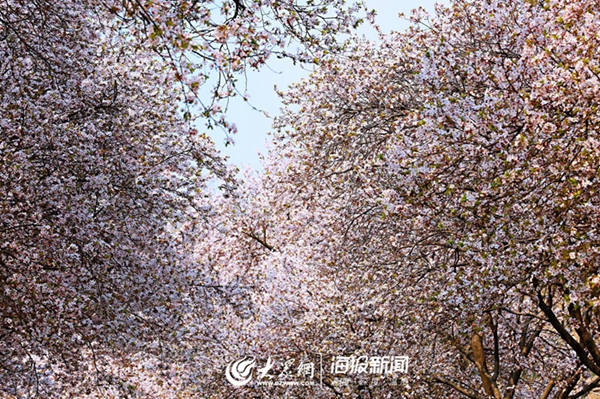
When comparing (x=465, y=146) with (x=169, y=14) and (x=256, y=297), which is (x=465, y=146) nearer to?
(x=169, y=14)

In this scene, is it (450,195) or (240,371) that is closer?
(450,195)

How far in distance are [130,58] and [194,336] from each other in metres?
5.23

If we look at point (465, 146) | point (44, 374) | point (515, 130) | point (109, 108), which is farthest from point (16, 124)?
point (515, 130)

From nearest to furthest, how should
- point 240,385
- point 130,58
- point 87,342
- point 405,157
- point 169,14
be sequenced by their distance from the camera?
1. point 169,14
2. point 405,157
3. point 87,342
4. point 130,58
5. point 240,385

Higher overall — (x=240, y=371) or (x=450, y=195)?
(x=240, y=371)

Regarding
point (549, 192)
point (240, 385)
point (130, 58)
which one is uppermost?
point (130, 58)

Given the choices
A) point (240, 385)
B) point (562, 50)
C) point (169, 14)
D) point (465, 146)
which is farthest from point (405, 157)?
point (240, 385)

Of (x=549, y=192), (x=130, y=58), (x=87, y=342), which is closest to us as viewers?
(x=549, y=192)

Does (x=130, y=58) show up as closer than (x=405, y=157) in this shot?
No

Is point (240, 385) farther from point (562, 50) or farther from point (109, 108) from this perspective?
point (562, 50)

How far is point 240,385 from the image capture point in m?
13.8

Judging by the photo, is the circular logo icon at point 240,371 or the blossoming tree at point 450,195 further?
the circular logo icon at point 240,371

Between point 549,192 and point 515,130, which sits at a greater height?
point 515,130

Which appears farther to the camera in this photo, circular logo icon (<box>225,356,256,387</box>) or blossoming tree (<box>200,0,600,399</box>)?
circular logo icon (<box>225,356,256,387</box>)
